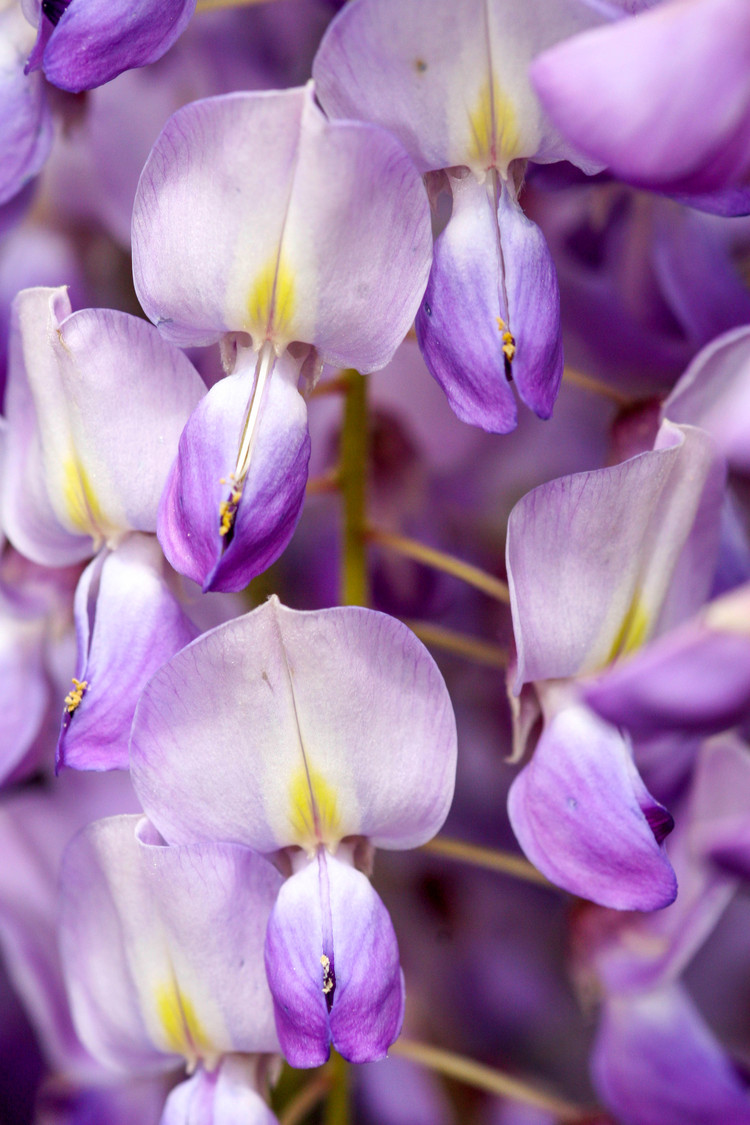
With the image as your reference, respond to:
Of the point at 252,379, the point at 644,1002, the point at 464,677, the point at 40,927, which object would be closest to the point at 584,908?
the point at 644,1002

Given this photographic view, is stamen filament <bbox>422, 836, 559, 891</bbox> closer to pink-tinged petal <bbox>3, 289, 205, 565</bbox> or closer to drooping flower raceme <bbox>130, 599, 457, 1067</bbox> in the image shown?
drooping flower raceme <bbox>130, 599, 457, 1067</bbox>

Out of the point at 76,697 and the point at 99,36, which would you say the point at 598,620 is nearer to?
the point at 76,697

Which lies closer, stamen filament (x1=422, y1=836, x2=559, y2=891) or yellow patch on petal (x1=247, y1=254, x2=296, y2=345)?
yellow patch on petal (x1=247, y1=254, x2=296, y2=345)

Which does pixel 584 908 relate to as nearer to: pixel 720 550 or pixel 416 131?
pixel 720 550

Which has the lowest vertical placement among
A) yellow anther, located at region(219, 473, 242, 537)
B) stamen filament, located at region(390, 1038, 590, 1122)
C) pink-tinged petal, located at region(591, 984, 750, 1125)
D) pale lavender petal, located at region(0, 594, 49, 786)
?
pink-tinged petal, located at region(591, 984, 750, 1125)

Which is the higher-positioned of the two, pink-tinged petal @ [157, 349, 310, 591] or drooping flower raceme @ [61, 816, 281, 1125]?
pink-tinged petal @ [157, 349, 310, 591]

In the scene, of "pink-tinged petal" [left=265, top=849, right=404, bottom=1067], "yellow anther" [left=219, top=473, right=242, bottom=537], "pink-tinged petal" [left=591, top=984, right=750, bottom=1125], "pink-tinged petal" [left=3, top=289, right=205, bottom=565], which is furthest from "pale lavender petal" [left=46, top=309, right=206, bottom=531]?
"pink-tinged petal" [left=591, top=984, right=750, bottom=1125]
